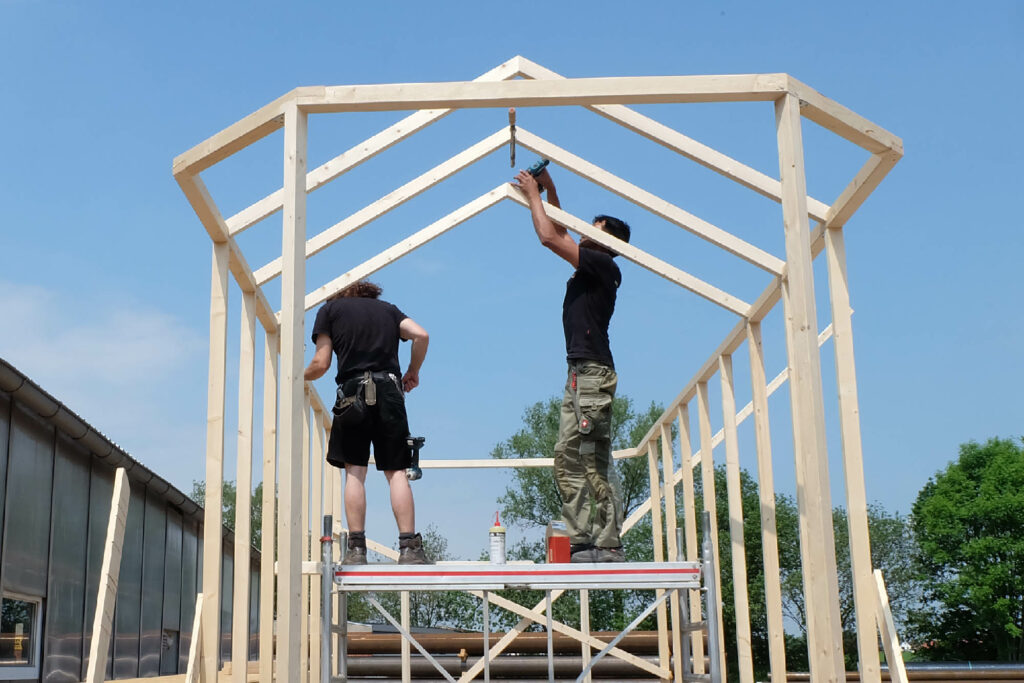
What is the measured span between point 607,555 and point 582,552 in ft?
0.44

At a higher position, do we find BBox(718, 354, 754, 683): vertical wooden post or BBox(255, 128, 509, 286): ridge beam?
BBox(255, 128, 509, 286): ridge beam

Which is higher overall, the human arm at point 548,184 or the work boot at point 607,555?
the human arm at point 548,184

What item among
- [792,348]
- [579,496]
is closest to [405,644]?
[579,496]

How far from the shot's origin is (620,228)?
748 cm

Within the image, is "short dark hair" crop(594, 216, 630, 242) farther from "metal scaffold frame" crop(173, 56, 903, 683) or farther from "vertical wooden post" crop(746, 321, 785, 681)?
"vertical wooden post" crop(746, 321, 785, 681)

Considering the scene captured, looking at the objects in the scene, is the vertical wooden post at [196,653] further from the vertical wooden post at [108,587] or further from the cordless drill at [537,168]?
the cordless drill at [537,168]

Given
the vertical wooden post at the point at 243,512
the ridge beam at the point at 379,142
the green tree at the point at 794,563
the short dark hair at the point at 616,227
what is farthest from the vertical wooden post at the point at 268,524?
the green tree at the point at 794,563

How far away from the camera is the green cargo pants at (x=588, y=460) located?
586cm

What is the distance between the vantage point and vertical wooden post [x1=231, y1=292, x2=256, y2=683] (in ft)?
19.6

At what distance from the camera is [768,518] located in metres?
6.95

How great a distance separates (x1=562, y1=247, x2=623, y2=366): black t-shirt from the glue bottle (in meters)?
1.18

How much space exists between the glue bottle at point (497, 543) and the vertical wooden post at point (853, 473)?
1820 millimetres

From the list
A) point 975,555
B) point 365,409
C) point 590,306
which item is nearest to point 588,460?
point 590,306

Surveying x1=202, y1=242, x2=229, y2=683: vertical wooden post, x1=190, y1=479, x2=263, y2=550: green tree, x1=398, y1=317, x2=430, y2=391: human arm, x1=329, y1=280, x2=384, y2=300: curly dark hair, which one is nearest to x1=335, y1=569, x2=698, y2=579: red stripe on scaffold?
x1=202, y1=242, x2=229, y2=683: vertical wooden post
